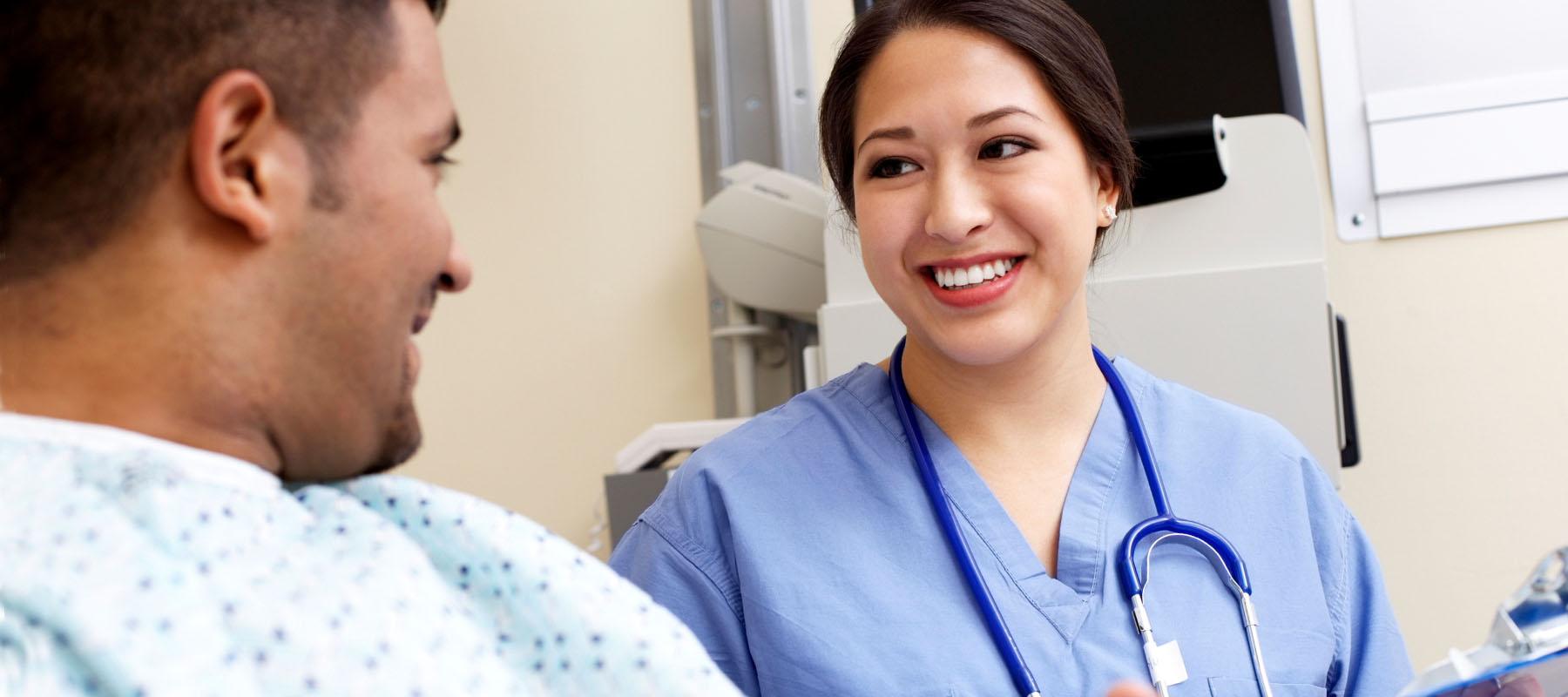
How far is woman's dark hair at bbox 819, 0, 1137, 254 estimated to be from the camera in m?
0.95

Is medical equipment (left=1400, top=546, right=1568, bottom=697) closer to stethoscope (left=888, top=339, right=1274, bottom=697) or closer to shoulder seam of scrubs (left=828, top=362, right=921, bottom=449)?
stethoscope (left=888, top=339, right=1274, bottom=697)

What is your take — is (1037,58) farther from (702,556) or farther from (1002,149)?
(702,556)

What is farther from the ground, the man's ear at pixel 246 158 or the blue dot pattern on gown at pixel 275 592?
the man's ear at pixel 246 158

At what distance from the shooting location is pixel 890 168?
0.96 meters

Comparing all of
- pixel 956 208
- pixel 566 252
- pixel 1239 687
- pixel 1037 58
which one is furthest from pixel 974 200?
pixel 566 252

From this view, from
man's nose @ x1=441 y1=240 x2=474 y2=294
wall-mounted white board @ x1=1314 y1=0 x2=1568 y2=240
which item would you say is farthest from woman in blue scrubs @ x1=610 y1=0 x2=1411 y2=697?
wall-mounted white board @ x1=1314 y1=0 x2=1568 y2=240

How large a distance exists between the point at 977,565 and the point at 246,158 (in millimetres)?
616

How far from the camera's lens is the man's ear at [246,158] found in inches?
16.8

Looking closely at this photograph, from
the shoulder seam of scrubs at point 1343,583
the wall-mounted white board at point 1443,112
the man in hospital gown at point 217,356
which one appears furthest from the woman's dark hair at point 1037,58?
the wall-mounted white board at point 1443,112

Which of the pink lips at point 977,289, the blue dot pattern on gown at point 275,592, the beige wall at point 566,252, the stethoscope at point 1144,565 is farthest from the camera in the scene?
the beige wall at point 566,252

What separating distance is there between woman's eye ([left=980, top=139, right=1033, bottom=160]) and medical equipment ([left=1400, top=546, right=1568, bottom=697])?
488mm

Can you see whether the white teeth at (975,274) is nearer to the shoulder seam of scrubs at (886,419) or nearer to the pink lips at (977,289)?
the pink lips at (977,289)

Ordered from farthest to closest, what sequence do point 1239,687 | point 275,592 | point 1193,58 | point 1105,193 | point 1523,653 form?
point 1193,58
point 1105,193
point 1239,687
point 1523,653
point 275,592

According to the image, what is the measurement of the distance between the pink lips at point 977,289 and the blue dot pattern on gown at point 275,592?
0.48 metres
